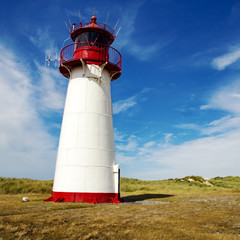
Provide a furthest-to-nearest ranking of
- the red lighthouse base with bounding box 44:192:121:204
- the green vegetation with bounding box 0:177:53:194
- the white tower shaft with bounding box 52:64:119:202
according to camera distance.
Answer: the green vegetation with bounding box 0:177:53:194 < the white tower shaft with bounding box 52:64:119:202 < the red lighthouse base with bounding box 44:192:121:204

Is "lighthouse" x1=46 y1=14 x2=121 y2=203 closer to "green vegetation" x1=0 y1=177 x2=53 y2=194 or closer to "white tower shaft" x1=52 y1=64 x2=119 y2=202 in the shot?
"white tower shaft" x1=52 y1=64 x2=119 y2=202

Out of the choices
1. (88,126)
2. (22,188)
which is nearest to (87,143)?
(88,126)

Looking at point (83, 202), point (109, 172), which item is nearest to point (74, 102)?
point (109, 172)

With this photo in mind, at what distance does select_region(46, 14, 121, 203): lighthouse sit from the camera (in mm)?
15258

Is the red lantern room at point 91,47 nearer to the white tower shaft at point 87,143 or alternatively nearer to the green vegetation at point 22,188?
the white tower shaft at point 87,143

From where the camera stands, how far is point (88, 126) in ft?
53.3

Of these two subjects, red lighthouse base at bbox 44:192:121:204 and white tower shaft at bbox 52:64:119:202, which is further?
white tower shaft at bbox 52:64:119:202

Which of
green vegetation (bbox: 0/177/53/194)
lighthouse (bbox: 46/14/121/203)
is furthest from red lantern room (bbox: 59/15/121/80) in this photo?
green vegetation (bbox: 0/177/53/194)

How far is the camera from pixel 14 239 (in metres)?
5.98

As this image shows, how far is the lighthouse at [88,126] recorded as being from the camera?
15.3 meters

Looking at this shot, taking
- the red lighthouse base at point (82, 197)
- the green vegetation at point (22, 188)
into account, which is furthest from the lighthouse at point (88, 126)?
the green vegetation at point (22, 188)

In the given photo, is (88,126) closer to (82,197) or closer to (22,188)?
(82,197)

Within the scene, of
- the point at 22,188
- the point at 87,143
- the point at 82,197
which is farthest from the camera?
the point at 22,188

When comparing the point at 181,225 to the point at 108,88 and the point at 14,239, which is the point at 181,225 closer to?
the point at 14,239
